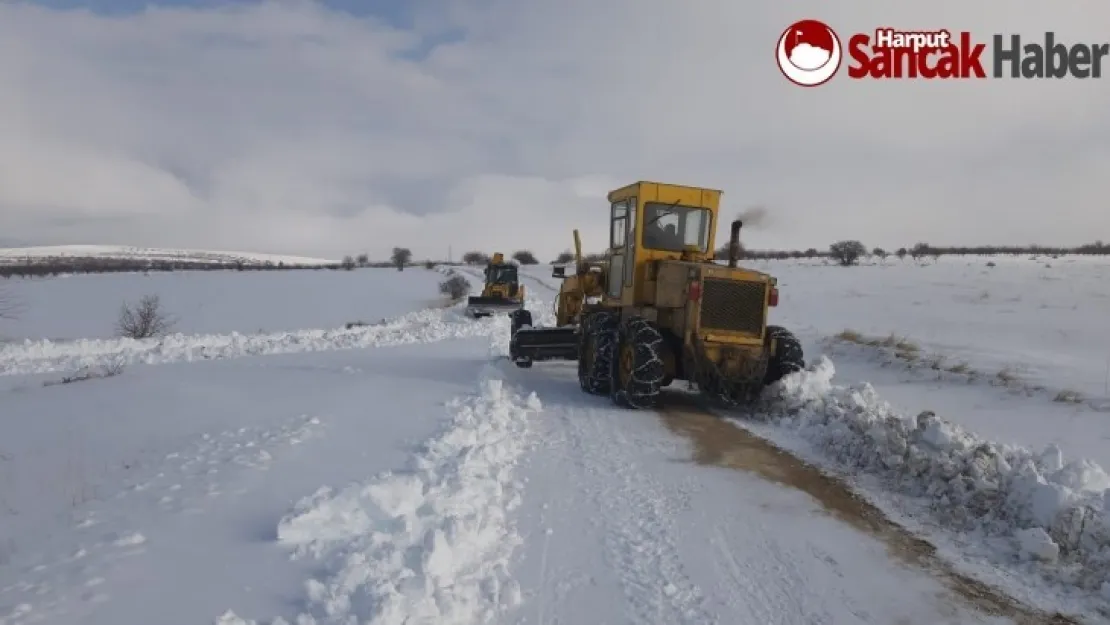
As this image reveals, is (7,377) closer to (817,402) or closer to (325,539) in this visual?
(325,539)

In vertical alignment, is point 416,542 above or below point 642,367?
below

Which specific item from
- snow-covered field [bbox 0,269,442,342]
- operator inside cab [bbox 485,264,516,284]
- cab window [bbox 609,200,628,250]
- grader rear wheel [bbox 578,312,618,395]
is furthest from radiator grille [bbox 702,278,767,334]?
snow-covered field [bbox 0,269,442,342]

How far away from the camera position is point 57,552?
4176 millimetres

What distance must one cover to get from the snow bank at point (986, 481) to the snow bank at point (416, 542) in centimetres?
336

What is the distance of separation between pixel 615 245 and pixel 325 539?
8.01 m

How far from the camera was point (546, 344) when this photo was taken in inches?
504

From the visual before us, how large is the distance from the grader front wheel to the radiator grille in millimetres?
754

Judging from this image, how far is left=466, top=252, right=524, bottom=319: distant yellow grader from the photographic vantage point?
28.8m

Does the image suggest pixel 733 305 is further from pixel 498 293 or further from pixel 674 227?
pixel 498 293

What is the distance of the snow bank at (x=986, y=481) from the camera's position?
4598mm

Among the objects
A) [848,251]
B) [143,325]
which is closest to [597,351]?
[143,325]

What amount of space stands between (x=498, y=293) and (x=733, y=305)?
21.1 m

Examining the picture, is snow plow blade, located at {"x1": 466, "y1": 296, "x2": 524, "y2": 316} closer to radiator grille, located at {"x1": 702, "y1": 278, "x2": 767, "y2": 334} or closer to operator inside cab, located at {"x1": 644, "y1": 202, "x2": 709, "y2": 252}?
operator inside cab, located at {"x1": 644, "y1": 202, "x2": 709, "y2": 252}

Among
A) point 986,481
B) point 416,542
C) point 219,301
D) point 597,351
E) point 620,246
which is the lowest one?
point 219,301
